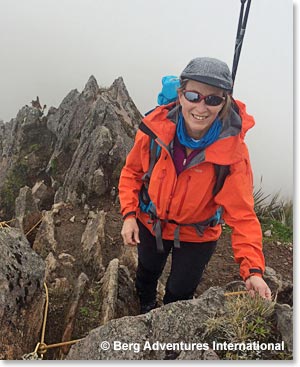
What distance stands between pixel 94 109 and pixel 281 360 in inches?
181

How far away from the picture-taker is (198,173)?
294cm

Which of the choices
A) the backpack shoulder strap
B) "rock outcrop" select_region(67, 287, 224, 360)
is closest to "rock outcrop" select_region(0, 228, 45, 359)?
"rock outcrop" select_region(67, 287, 224, 360)

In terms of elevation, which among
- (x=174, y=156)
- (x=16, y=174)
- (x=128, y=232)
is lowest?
(x=128, y=232)

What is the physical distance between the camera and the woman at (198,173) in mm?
2748

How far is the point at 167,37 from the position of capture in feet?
14.3

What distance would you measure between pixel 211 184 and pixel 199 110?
0.52 meters

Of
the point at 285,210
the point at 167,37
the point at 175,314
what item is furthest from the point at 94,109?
the point at 175,314

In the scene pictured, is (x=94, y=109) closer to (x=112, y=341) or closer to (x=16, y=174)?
(x=16, y=174)

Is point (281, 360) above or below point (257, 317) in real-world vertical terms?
below

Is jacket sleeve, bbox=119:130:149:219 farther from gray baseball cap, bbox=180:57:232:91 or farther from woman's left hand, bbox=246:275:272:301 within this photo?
woman's left hand, bbox=246:275:272:301

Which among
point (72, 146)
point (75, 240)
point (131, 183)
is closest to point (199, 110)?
point (131, 183)

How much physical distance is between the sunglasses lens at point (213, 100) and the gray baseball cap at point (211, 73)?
0.26 ft

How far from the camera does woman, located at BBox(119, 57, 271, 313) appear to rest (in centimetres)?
275

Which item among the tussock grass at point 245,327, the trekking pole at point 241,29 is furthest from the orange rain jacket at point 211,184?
the trekking pole at point 241,29
